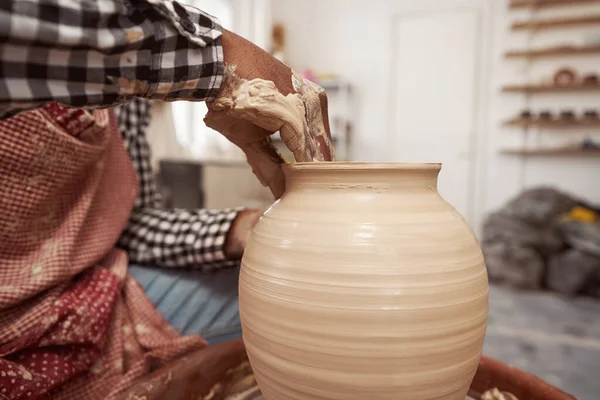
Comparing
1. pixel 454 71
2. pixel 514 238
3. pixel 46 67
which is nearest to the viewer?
pixel 46 67

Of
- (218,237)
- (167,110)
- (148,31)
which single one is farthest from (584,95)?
(148,31)

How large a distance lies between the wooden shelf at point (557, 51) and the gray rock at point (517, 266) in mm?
1515

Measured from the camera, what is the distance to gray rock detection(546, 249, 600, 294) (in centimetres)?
246

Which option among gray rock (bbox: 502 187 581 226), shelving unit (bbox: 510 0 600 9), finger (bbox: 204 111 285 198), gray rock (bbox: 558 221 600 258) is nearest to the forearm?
finger (bbox: 204 111 285 198)

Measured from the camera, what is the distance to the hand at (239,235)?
2.68 feet

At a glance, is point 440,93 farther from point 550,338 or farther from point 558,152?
point 550,338

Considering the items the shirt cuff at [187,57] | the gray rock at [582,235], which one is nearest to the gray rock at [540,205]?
the gray rock at [582,235]

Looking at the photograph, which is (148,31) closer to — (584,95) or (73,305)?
(73,305)

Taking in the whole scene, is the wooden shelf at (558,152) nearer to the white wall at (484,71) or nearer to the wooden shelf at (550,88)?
the white wall at (484,71)

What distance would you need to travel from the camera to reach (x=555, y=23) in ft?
10.6

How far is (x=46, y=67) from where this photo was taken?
365 millimetres

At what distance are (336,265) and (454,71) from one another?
3.46 meters

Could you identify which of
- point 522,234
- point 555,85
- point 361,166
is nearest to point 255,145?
point 361,166

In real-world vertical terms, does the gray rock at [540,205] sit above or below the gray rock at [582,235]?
above
